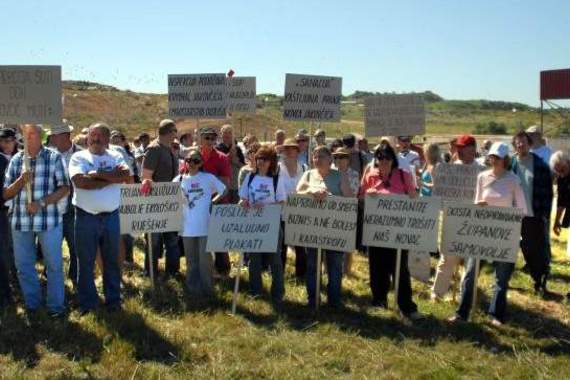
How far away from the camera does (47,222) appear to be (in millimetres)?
7273

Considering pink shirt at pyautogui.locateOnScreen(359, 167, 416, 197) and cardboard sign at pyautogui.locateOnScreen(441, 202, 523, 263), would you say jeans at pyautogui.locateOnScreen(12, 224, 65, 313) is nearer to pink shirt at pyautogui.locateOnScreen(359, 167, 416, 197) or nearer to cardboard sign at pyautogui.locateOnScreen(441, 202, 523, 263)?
pink shirt at pyautogui.locateOnScreen(359, 167, 416, 197)

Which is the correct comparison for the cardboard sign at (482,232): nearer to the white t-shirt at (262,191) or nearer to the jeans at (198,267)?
the white t-shirt at (262,191)

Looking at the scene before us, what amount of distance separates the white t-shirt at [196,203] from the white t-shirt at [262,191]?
0.47 meters

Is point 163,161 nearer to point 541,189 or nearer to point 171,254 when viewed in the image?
point 171,254

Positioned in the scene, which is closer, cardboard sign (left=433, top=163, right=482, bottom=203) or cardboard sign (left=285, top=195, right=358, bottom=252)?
cardboard sign (left=285, top=195, right=358, bottom=252)

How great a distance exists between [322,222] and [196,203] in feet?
5.23

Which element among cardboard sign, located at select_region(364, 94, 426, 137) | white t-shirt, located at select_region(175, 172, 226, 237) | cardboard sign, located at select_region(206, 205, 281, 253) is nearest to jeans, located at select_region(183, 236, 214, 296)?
white t-shirt, located at select_region(175, 172, 226, 237)

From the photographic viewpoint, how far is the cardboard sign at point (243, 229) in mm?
7836

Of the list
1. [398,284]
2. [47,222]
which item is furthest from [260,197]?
[47,222]

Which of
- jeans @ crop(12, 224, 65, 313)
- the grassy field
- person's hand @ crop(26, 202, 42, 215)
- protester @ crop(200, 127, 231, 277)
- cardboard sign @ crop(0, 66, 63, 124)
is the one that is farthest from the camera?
protester @ crop(200, 127, 231, 277)

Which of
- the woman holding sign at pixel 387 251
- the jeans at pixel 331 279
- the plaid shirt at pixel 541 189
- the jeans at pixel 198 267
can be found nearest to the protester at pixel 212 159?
the jeans at pixel 198 267

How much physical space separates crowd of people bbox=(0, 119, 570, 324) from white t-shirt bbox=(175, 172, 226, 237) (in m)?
0.01

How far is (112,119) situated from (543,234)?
50333mm

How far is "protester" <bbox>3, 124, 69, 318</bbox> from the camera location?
720cm
